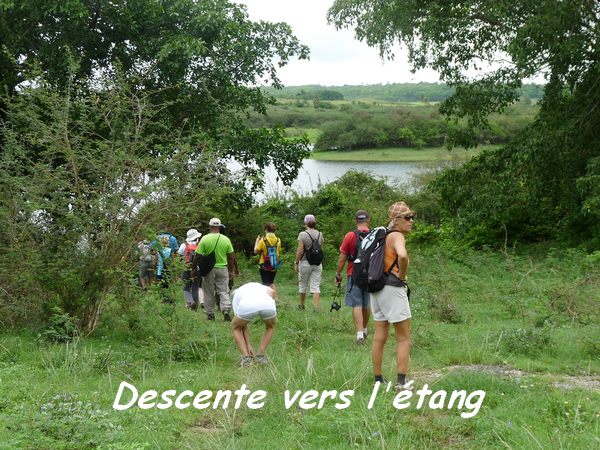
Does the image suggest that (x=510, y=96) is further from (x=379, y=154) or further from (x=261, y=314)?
(x=379, y=154)

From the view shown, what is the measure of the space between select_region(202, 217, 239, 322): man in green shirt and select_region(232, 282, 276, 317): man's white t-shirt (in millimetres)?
3164

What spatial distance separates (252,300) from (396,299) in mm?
1832

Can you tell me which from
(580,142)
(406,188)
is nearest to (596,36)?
(580,142)

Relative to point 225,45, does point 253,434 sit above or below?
below

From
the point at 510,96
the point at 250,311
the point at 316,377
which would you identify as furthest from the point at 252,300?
the point at 510,96

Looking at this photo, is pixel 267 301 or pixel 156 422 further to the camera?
pixel 267 301

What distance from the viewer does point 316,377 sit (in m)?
6.79

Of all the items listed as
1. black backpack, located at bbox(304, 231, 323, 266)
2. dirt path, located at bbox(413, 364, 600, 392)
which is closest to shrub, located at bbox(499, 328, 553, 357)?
dirt path, located at bbox(413, 364, 600, 392)

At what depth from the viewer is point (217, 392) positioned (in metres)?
6.79

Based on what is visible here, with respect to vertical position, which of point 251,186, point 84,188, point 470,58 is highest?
point 470,58

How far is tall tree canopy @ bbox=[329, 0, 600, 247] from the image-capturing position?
57.8 ft

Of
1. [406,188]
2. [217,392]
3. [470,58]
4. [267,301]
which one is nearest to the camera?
[217,392]

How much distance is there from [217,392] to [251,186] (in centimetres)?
1517

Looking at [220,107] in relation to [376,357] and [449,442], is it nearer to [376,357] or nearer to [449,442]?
[376,357]
